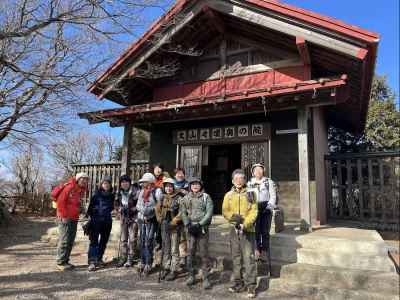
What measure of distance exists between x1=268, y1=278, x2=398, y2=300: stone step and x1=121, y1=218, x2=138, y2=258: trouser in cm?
261

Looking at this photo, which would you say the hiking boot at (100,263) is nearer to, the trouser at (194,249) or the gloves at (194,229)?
the trouser at (194,249)

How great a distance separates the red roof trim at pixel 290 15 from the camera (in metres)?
6.47

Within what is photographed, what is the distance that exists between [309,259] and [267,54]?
5691 mm

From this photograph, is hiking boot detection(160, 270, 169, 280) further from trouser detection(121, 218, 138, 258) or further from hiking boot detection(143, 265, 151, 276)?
trouser detection(121, 218, 138, 258)

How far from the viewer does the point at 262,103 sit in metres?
7.19

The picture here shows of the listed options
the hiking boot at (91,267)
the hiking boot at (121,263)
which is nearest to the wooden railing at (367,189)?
the hiking boot at (121,263)

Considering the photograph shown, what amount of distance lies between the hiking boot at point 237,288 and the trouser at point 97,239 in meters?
2.73

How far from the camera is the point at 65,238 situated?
6039 millimetres

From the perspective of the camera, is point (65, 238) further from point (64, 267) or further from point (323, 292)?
point (323, 292)

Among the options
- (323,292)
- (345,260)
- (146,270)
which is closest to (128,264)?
(146,270)

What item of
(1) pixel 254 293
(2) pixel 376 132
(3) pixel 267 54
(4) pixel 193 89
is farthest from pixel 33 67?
(2) pixel 376 132

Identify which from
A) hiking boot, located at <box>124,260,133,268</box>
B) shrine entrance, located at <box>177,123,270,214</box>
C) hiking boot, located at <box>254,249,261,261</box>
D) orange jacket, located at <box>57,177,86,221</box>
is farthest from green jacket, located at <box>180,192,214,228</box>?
shrine entrance, located at <box>177,123,270,214</box>

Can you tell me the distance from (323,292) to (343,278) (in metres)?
0.42

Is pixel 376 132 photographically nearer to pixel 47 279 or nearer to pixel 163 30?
pixel 163 30
